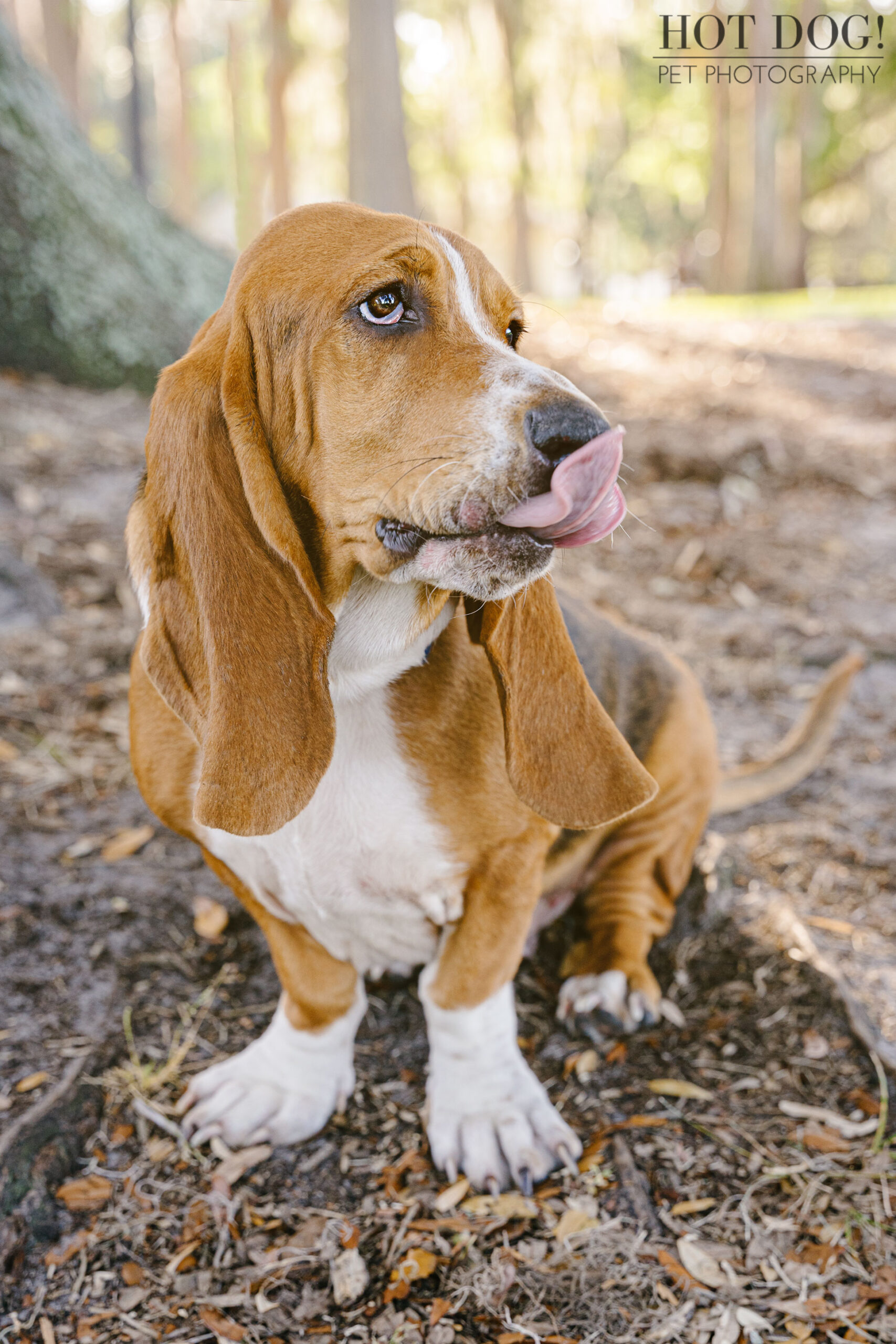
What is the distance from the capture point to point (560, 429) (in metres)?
1.80

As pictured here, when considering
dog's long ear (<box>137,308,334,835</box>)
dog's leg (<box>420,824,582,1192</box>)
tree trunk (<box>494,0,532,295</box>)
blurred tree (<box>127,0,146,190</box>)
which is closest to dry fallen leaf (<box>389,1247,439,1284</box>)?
dog's leg (<box>420,824,582,1192</box>)

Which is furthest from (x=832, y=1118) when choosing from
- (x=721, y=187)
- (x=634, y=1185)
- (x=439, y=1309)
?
(x=721, y=187)

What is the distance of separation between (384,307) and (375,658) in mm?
709

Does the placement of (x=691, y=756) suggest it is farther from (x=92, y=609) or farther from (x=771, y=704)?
(x=92, y=609)

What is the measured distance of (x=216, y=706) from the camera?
6.60 feet

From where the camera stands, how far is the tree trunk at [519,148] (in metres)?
23.7

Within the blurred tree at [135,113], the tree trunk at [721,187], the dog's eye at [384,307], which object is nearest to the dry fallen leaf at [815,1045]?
the dog's eye at [384,307]

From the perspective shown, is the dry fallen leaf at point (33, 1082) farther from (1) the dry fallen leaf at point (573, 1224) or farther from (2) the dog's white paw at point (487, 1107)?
(1) the dry fallen leaf at point (573, 1224)

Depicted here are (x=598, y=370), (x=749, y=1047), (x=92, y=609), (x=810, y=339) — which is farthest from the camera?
(x=810, y=339)

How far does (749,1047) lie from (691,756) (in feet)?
2.79

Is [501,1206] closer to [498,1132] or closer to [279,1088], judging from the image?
[498,1132]

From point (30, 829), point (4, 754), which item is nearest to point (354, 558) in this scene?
point (30, 829)

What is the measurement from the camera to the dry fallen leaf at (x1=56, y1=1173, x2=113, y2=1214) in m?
2.48

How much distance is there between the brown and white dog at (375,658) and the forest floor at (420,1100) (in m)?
0.16
